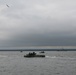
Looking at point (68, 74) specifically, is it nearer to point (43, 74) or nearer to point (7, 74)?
point (43, 74)

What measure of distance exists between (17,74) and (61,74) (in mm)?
10797

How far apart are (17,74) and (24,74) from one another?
175cm

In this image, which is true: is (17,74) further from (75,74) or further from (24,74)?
(75,74)

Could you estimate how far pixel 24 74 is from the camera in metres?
57.4

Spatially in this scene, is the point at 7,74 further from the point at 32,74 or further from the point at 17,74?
the point at 32,74

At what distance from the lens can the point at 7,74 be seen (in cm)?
5791

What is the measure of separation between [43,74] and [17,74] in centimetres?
639

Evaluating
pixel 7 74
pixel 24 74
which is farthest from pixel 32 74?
pixel 7 74

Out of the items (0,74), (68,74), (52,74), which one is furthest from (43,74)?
(0,74)

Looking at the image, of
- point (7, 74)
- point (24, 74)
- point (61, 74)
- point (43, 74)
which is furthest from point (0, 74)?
point (61, 74)

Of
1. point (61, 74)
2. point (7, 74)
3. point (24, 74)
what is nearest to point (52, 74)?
point (61, 74)

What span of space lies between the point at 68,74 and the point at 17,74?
12.5 metres

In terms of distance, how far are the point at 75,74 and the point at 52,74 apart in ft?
18.5

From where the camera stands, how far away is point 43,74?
57594 mm
